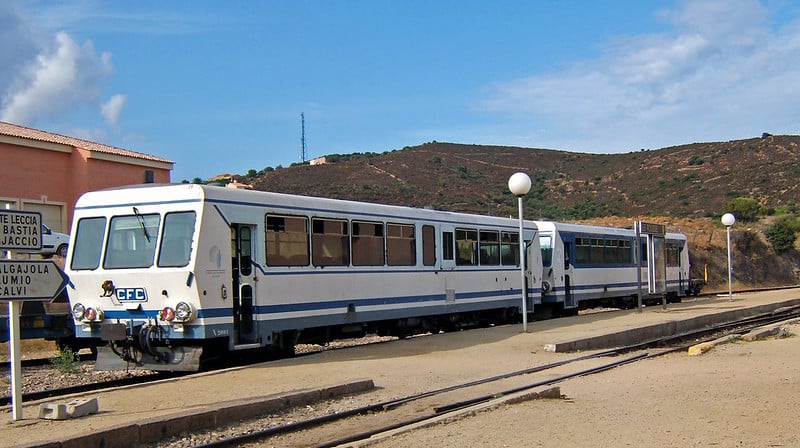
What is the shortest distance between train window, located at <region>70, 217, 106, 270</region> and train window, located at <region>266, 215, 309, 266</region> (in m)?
2.68

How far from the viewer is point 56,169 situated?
34.1m

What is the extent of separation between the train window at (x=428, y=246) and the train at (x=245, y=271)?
1.5 inches

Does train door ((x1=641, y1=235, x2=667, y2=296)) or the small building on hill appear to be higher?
the small building on hill

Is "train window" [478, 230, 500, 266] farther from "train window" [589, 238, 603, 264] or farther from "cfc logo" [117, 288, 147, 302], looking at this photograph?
"cfc logo" [117, 288, 147, 302]

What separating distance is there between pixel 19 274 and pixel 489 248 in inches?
553

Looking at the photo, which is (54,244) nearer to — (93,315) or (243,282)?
(93,315)

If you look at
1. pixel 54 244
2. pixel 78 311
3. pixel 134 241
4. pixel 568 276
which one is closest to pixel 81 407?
pixel 134 241

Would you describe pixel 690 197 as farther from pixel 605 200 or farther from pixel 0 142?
pixel 0 142

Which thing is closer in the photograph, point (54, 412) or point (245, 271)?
point (54, 412)

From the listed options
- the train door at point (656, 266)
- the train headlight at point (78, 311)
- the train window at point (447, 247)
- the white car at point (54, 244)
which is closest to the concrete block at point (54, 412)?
the train headlight at point (78, 311)

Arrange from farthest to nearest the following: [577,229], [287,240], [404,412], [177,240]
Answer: [577,229]
[287,240]
[177,240]
[404,412]

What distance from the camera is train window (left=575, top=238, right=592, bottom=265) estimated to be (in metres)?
26.5

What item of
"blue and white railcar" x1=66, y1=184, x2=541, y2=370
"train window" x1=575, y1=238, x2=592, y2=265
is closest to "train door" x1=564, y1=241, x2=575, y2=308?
"train window" x1=575, y1=238, x2=592, y2=265

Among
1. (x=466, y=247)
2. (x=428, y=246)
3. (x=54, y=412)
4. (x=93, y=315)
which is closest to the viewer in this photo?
(x=54, y=412)
